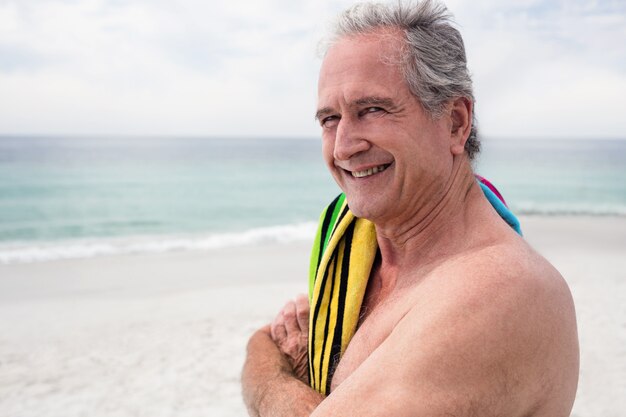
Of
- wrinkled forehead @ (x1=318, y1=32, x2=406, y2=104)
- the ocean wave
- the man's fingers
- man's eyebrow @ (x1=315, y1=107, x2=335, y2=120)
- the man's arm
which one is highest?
wrinkled forehead @ (x1=318, y1=32, x2=406, y2=104)

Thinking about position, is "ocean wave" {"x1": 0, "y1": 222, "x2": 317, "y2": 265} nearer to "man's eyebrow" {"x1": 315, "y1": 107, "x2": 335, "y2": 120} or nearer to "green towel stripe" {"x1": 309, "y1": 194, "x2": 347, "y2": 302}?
"green towel stripe" {"x1": 309, "y1": 194, "x2": 347, "y2": 302}

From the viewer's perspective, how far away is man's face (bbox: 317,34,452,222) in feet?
5.46

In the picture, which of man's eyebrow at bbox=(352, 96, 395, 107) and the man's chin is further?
the man's chin

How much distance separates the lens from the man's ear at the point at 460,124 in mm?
1780

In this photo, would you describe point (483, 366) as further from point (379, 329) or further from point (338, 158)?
point (338, 158)

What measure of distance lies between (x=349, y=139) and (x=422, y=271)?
0.45 meters

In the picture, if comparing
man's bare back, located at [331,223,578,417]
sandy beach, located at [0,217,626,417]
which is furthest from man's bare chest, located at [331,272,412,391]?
sandy beach, located at [0,217,626,417]

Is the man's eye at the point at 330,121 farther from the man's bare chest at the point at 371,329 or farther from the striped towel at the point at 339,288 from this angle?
the man's bare chest at the point at 371,329

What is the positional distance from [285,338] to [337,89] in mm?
978

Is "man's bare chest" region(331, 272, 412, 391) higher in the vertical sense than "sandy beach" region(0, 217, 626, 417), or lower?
higher

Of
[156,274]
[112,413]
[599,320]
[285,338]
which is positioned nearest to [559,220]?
[599,320]

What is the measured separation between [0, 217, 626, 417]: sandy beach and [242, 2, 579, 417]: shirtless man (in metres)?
4.01

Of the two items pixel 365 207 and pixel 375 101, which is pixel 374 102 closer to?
pixel 375 101

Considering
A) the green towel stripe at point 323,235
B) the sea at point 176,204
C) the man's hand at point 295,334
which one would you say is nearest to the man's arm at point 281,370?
the man's hand at point 295,334
